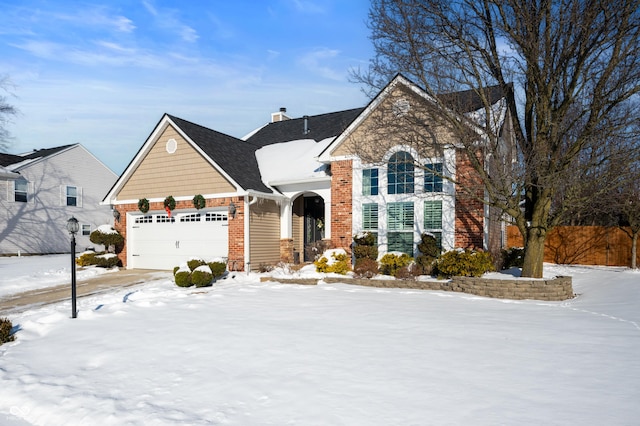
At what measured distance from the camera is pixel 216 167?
599 inches

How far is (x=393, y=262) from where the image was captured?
41.7ft

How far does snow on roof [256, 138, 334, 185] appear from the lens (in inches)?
624

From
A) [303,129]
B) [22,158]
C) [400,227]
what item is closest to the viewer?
[400,227]

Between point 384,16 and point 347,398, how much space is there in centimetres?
994

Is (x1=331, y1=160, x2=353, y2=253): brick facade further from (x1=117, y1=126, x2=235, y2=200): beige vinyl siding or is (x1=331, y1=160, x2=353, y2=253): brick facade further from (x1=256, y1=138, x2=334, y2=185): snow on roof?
(x1=117, y1=126, x2=235, y2=200): beige vinyl siding

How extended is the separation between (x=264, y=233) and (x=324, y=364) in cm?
1073

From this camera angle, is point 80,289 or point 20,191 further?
point 20,191

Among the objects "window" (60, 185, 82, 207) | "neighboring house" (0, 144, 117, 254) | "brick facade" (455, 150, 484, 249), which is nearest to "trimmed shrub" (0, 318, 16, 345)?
"brick facade" (455, 150, 484, 249)

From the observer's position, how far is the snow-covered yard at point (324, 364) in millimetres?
3955

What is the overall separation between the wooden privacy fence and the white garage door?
13.2 meters

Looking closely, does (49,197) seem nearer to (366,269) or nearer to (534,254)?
(366,269)

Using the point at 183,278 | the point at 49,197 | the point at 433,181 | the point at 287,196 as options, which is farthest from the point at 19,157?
the point at 433,181

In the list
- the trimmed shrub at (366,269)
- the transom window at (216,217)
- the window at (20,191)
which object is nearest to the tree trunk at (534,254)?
the trimmed shrub at (366,269)

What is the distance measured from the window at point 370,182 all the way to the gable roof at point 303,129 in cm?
432
